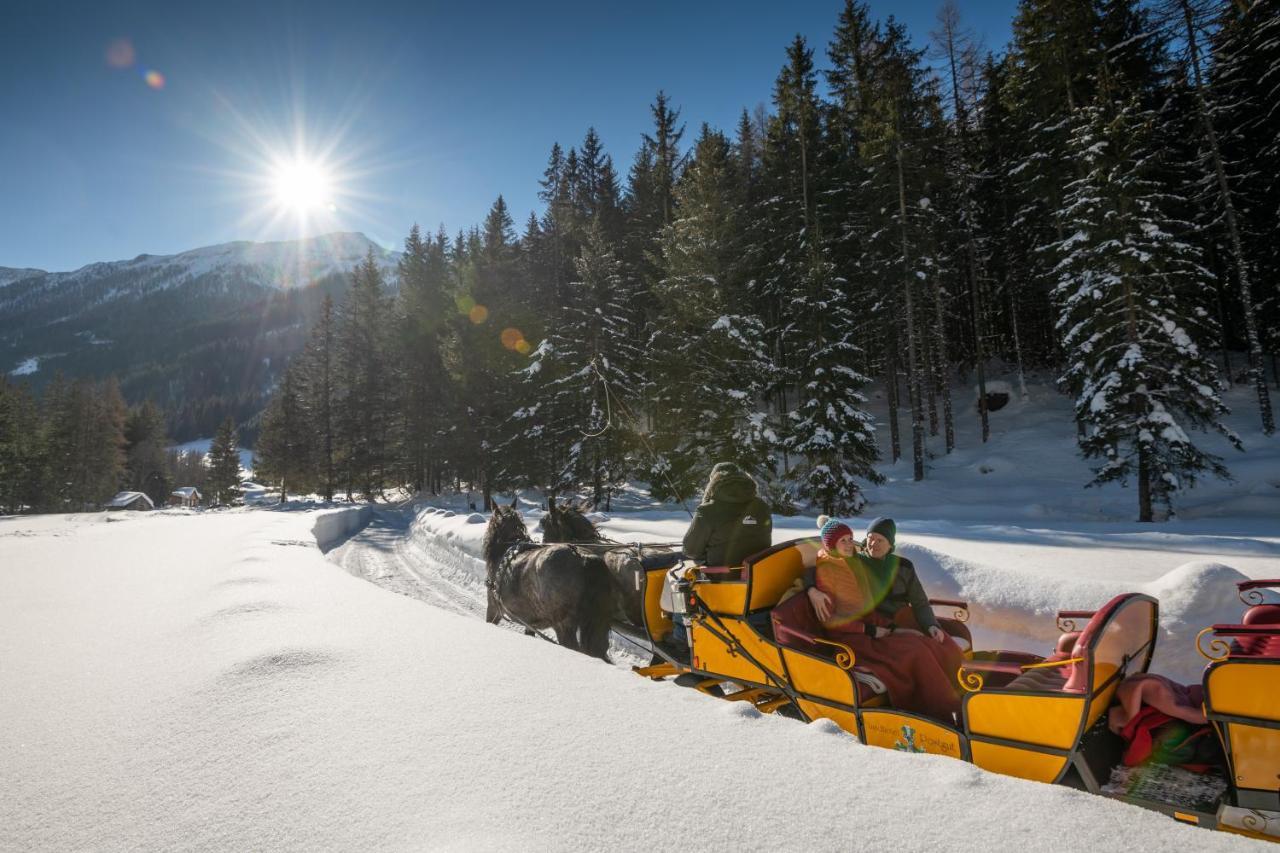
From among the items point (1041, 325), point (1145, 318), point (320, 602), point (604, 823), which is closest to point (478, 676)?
point (604, 823)

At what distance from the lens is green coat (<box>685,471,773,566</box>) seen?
523 centimetres

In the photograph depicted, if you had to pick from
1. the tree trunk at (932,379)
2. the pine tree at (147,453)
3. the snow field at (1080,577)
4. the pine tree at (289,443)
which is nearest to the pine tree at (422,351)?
the pine tree at (289,443)

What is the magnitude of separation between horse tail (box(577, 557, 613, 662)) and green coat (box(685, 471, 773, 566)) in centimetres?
147

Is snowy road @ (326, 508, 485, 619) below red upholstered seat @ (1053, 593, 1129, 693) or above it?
below

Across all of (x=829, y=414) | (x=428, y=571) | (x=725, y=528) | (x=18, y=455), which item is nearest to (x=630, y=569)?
(x=725, y=528)

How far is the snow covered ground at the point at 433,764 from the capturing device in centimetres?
185

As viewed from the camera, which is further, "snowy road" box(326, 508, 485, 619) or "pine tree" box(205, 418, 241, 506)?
"pine tree" box(205, 418, 241, 506)

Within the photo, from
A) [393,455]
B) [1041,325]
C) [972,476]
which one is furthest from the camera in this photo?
[393,455]

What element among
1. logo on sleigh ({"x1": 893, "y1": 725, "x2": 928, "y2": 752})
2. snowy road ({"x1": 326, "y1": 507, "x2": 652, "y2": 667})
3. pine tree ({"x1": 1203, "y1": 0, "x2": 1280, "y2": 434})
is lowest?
snowy road ({"x1": 326, "y1": 507, "x2": 652, "y2": 667})

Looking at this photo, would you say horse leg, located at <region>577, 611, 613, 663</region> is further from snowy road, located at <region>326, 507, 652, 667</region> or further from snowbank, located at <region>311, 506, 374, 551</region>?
snowbank, located at <region>311, 506, 374, 551</region>

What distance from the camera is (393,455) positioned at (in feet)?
125

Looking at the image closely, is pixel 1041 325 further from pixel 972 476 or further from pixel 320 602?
pixel 320 602

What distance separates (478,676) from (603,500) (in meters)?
19.6

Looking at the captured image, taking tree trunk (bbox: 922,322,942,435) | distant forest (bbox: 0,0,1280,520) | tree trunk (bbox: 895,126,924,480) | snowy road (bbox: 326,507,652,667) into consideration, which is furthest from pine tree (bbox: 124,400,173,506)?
tree trunk (bbox: 922,322,942,435)
